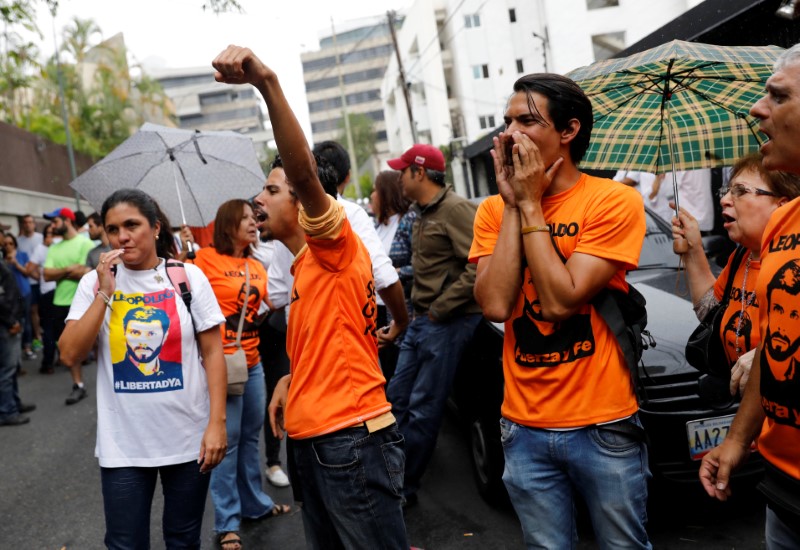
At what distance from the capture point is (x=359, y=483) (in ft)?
8.46

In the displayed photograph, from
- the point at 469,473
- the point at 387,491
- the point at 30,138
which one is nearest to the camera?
the point at 387,491

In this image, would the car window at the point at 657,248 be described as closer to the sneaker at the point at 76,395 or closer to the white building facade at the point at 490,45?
the sneaker at the point at 76,395

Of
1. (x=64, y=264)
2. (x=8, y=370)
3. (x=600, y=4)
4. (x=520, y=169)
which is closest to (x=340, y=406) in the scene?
(x=520, y=169)

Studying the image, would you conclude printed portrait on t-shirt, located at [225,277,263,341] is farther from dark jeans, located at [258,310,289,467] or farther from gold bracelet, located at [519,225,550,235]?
gold bracelet, located at [519,225,550,235]

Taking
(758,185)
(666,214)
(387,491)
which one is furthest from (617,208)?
(666,214)

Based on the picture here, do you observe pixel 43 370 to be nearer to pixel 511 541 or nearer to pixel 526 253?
pixel 511 541

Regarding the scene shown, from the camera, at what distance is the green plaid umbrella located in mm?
3102

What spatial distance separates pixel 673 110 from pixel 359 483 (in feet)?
7.26

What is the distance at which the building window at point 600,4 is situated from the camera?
30.3 meters

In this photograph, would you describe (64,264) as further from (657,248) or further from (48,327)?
(657,248)

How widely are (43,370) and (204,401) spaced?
9.33 m

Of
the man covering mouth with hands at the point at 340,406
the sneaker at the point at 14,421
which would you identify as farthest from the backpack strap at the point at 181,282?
the sneaker at the point at 14,421

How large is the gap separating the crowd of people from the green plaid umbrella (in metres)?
0.45

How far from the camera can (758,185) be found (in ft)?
9.23
